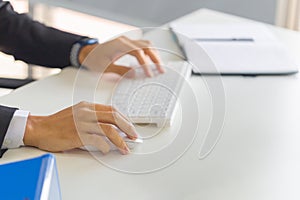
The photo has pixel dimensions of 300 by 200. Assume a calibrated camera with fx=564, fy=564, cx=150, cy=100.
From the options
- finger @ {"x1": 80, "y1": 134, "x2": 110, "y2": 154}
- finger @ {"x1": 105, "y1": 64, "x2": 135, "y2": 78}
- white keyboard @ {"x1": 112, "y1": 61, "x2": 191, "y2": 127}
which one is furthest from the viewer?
finger @ {"x1": 105, "y1": 64, "x2": 135, "y2": 78}

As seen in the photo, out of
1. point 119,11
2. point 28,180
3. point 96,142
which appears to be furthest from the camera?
point 119,11

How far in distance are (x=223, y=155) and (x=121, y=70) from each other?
46 centimetres

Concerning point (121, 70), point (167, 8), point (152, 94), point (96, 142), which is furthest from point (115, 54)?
point (167, 8)

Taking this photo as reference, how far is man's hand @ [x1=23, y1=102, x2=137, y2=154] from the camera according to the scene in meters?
1.10

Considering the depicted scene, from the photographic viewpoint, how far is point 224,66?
1.48m

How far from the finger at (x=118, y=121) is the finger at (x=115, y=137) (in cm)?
2

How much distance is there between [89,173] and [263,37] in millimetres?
814

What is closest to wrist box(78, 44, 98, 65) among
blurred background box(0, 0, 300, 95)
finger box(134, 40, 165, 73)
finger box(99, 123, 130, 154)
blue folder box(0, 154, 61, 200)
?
finger box(134, 40, 165, 73)

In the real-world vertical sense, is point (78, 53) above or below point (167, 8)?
below

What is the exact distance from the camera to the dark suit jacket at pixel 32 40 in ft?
5.07

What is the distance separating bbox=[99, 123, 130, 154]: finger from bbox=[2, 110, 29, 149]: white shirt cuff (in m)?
0.17

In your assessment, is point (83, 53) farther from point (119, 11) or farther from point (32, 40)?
point (119, 11)

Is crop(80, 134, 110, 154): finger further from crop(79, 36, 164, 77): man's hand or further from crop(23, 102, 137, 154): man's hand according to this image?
crop(79, 36, 164, 77): man's hand

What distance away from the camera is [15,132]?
1.13m
